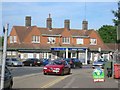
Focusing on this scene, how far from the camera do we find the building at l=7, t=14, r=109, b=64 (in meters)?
76.8

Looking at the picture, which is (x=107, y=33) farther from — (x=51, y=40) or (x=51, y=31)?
(x=51, y=40)

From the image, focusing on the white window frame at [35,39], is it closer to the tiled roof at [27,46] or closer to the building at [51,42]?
the building at [51,42]

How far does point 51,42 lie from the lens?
80.9 m

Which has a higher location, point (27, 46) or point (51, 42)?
point (51, 42)

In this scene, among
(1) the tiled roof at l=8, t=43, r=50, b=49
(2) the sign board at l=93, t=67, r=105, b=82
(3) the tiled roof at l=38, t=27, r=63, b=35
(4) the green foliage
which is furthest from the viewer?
(4) the green foliage

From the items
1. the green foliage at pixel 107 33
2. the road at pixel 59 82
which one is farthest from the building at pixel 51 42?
the road at pixel 59 82

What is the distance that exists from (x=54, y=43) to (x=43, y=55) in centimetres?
441

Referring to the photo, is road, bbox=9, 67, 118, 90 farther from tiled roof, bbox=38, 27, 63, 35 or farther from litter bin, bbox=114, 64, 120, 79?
tiled roof, bbox=38, 27, 63, 35

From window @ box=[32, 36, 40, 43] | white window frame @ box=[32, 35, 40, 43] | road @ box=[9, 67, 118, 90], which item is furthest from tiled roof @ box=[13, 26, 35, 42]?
road @ box=[9, 67, 118, 90]

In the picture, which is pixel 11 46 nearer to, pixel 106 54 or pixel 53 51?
pixel 53 51

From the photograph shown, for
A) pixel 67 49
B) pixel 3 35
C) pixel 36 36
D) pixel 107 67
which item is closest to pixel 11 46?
pixel 36 36

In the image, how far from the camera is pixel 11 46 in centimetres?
7688

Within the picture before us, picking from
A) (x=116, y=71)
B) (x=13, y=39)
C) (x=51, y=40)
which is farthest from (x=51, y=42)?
(x=116, y=71)

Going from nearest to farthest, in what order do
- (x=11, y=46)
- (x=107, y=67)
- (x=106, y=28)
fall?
1. (x=107, y=67)
2. (x=11, y=46)
3. (x=106, y=28)
